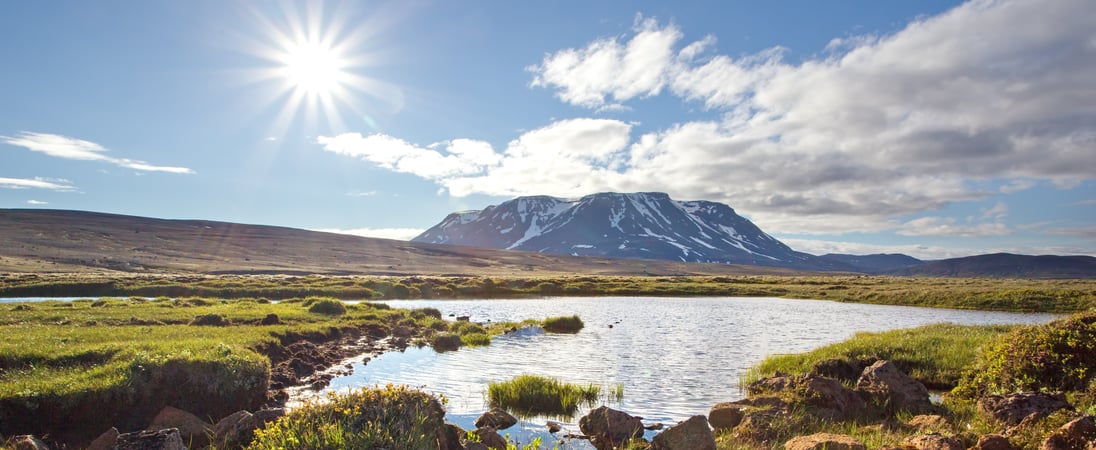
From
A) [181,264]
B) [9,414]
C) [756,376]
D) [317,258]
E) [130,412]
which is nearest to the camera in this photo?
[9,414]

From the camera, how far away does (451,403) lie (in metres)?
18.7

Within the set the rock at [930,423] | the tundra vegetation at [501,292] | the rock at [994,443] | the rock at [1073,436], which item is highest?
the rock at [1073,436]

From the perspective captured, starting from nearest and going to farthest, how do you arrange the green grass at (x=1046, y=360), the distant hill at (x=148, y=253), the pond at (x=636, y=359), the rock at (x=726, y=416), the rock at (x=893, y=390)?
the rock at (x=726, y=416)
the green grass at (x=1046, y=360)
the rock at (x=893, y=390)
the pond at (x=636, y=359)
the distant hill at (x=148, y=253)

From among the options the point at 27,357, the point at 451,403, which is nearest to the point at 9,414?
the point at 27,357

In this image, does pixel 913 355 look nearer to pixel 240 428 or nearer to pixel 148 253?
pixel 240 428

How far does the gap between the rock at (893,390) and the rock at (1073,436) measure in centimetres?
741

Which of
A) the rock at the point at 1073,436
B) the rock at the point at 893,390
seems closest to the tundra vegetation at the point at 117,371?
the rock at the point at 893,390

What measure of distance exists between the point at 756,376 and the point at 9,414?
2319 centimetres

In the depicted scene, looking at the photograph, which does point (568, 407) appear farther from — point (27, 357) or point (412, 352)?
point (27, 357)

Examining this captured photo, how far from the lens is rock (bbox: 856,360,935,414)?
16625 mm

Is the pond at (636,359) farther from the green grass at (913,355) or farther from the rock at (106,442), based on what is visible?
the rock at (106,442)

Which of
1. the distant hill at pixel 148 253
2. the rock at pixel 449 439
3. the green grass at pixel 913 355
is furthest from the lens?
the distant hill at pixel 148 253

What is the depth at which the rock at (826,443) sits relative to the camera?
1064cm

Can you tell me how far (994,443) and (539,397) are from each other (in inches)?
467
